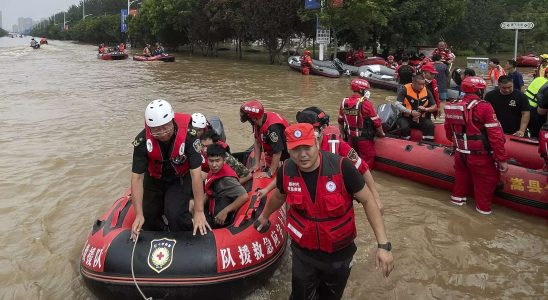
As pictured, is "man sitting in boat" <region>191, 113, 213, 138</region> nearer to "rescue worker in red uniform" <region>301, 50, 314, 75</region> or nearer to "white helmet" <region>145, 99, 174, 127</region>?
"white helmet" <region>145, 99, 174, 127</region>

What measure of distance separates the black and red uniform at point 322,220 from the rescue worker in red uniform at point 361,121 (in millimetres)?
3587

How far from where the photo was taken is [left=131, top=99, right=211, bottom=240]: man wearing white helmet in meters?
3.19

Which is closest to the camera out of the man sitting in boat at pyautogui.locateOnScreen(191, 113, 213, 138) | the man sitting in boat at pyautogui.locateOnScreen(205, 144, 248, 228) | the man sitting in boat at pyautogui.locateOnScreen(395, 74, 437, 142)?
the man sitting in boat at pyautogui.locateOnScreen(205, 144, 248, 228)

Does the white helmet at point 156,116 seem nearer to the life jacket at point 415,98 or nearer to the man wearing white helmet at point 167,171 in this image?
the man wearing white helmet at point 167,171

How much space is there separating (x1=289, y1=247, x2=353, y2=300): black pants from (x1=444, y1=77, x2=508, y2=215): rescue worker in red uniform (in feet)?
9.34

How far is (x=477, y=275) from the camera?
389cm

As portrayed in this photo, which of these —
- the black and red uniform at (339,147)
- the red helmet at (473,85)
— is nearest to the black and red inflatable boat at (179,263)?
the black and red uniform at (339,147)

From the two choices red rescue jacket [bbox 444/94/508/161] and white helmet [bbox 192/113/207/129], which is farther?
white helmet [bbox 192/113/207/129]

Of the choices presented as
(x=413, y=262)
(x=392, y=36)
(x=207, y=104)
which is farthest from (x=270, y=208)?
(x=392, y=36)

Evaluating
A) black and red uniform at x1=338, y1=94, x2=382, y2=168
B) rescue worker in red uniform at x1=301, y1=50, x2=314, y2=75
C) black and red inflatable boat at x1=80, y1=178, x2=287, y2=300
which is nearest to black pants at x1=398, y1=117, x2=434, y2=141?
black and red uniform at x1=338, y1=94, x2=382, y2=168

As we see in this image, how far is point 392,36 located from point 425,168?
1917 centimetres

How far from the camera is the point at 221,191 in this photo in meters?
3.94

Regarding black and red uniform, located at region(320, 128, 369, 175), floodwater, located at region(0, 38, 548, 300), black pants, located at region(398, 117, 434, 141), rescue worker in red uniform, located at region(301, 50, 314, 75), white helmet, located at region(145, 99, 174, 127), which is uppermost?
rescue worker in red uniform, located at region(301, 50, 314, 75)

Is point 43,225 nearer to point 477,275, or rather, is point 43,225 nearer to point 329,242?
point 329,242
